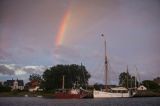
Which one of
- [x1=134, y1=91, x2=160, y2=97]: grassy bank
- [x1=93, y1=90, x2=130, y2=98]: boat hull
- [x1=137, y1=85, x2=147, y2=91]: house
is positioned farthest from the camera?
[x1=137, y1=85, x2=147, y2=91]: house

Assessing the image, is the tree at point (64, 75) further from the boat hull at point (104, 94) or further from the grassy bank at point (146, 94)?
the boat hull at point (104, 94)

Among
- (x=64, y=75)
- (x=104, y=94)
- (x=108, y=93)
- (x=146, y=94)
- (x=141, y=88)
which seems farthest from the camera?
(x=141, y=88)

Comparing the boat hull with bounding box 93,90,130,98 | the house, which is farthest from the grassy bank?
the boat hull with bounding box 93,90,130,98

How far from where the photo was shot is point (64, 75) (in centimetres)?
14712

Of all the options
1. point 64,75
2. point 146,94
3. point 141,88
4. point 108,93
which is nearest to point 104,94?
point 108,93

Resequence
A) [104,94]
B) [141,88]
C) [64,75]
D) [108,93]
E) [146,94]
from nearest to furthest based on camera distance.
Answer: [104,94], [108,93], [146,94], [64,75], [141,88]

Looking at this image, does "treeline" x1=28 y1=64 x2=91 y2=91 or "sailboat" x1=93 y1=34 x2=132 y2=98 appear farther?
"treeline" x1=28 y1=64 x2=91 y2=91

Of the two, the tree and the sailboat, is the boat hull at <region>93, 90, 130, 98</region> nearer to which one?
the sailboat

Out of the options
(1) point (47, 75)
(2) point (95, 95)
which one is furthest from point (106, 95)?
(1) point (47, 75)

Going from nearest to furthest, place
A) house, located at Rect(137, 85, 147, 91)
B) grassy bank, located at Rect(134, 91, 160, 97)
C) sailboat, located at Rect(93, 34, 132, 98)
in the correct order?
1. sailboat, located at Rect(93, 34, 132, 98)
2. grassy bank, located at Rect(134, 91, 160, 97)
3. house, located at Rect(137, 85, 147, 91)

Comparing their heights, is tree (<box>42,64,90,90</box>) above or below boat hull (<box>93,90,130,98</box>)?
above

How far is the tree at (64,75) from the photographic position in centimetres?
14462

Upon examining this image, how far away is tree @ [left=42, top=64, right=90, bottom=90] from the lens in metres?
145

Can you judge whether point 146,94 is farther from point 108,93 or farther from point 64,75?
point 64,75
